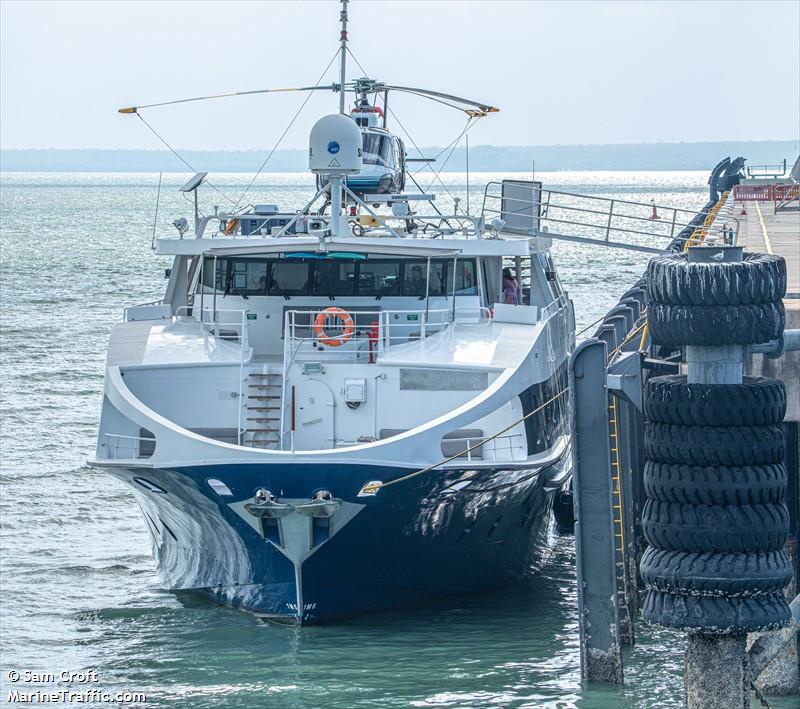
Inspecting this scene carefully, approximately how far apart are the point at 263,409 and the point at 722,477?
11.1 meters

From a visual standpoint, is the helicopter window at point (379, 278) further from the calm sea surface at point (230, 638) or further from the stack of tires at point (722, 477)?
the stack of tires at point (722, 477)

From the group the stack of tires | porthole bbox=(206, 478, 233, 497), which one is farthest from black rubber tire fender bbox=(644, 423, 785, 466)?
porthole bbox=(206, 478, 233, 497)

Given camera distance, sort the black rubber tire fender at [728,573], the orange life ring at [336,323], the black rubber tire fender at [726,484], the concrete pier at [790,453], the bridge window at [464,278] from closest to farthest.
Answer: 1. the black rubber tire fender at [728,573]
2. the black rubber tire fender at [726,484]
3. the concrete pier at [790,453]
4. the orange life ring at [336,323]
5. the bridge window at [464,278]

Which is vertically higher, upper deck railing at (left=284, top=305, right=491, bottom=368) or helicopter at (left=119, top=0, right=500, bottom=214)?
helicopter at (left=119, top=0, right=500, bottom=214)

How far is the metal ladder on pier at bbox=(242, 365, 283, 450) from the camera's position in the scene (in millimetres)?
18953

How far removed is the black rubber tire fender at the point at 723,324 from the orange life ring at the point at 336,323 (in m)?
11.4

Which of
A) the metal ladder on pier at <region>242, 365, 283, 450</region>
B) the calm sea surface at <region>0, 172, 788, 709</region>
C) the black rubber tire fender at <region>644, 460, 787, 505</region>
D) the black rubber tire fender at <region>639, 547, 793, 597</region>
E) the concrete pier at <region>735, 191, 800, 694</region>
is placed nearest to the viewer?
the black rubber tire fender at <region>639, 547, 793, 597</region>

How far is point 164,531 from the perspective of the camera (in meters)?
19.9

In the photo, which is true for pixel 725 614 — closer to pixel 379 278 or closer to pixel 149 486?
pixel 149 486

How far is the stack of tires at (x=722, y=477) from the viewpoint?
863 centimetres

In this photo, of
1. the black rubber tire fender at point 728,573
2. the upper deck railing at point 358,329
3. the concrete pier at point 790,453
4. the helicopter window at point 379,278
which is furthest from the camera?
the helicopter window at point 379,278

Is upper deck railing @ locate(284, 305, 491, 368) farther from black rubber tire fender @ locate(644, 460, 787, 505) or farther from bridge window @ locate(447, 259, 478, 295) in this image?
black rubber tire fender @ locate(644, 460, 787, 505)

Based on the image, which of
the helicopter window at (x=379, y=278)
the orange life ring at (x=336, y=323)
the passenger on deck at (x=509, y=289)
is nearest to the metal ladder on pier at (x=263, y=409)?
the orange life ring at (x=336, y=323)

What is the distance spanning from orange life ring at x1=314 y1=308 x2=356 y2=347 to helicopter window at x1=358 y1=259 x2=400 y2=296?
1139mm
